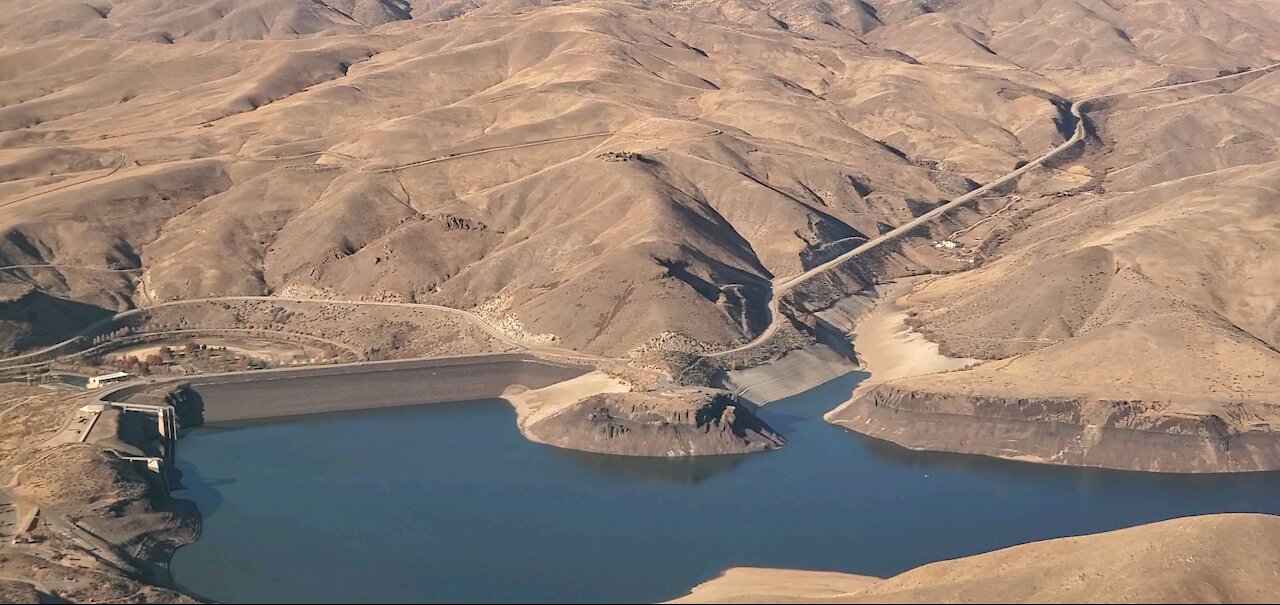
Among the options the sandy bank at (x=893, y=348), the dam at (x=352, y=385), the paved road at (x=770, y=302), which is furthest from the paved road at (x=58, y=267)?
the sandy bank at (x=893, y=348)

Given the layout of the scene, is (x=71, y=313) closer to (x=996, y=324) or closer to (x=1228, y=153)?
(x=996, y=324)

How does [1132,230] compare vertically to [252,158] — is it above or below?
above

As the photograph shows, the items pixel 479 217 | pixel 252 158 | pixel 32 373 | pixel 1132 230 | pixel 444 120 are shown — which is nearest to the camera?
pixel 32 373

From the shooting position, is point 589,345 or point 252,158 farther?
point 252,158

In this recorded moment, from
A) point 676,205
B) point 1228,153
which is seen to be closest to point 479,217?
point 676,205

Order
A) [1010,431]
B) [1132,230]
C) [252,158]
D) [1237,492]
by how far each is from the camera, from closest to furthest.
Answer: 1. [1237,492]
2. [1010,431]
3. [1132,230]
4. [252,158]

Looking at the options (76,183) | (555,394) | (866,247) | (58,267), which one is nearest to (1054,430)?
(555,394)

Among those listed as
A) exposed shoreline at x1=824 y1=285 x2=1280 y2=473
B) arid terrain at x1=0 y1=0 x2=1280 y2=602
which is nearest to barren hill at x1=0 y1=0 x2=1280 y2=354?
arid terrain at x1=0 y1=0 x2=1280 y2=602
